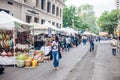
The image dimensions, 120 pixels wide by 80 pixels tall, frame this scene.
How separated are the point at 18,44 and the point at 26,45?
1.05 meters

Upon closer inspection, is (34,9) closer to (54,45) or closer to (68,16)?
(54,45)

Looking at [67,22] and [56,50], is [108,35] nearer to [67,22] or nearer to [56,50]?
[67,22]

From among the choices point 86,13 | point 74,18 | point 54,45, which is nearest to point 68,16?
point 74,18

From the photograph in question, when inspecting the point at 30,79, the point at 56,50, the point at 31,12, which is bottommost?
the point at 30,79

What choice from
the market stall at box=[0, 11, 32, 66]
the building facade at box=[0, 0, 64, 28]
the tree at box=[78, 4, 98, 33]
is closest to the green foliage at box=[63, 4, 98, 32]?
the tree at box=[78, 4, 98, 33]

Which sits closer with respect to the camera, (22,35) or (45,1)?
(22,35)

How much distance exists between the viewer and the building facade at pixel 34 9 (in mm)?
29133

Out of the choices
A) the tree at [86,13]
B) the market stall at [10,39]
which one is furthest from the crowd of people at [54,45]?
the tree at [86,13]

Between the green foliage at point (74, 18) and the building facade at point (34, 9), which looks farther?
the green foliage at point (74, 18)

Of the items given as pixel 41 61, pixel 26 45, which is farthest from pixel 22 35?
pixel 41 61

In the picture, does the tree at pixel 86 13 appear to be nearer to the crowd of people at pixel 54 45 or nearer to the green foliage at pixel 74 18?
the green foliage at pixel 74 18

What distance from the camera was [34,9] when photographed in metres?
37.4

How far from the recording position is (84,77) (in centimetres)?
1264

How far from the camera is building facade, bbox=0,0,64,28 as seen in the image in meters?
29.1
